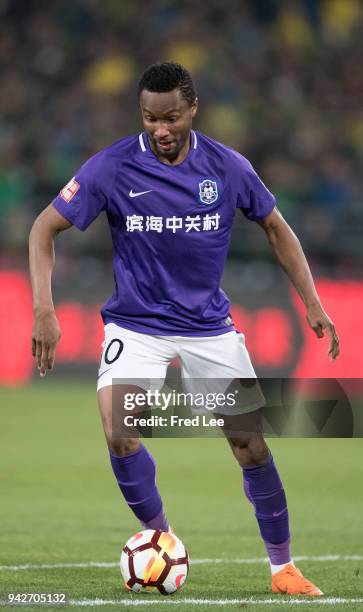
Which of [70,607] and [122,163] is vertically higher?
[122,163]

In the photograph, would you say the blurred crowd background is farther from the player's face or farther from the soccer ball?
the soccer ball

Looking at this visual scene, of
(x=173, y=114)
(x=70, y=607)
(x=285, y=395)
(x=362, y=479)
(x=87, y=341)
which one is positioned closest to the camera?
(x=70, y=607)

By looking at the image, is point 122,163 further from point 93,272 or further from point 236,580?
point 93,272

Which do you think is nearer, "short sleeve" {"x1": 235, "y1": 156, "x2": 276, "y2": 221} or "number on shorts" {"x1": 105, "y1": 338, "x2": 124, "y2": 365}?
"number on shorts" {"x1": 105, "y1": 338, "x2": 124, "y2": 365}

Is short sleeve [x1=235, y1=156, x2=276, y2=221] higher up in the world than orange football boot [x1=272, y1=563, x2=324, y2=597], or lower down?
higher up

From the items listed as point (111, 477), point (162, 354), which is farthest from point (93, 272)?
point (162, 354)

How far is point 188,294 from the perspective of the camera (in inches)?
212

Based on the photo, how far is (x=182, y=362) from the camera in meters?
5.44

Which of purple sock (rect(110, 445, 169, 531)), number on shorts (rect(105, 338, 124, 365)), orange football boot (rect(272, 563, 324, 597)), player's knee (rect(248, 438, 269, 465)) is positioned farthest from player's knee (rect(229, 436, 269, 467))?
number on shorts (rect(105, 338, 124, 365))

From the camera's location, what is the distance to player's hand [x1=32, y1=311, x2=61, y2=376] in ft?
16.1

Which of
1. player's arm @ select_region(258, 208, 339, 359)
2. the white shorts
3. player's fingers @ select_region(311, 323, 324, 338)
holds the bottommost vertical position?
the white shorts

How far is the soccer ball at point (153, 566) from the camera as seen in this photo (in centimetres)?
515

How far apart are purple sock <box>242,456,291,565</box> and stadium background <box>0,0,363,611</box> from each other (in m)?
0.21

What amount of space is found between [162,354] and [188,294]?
0.28 m
